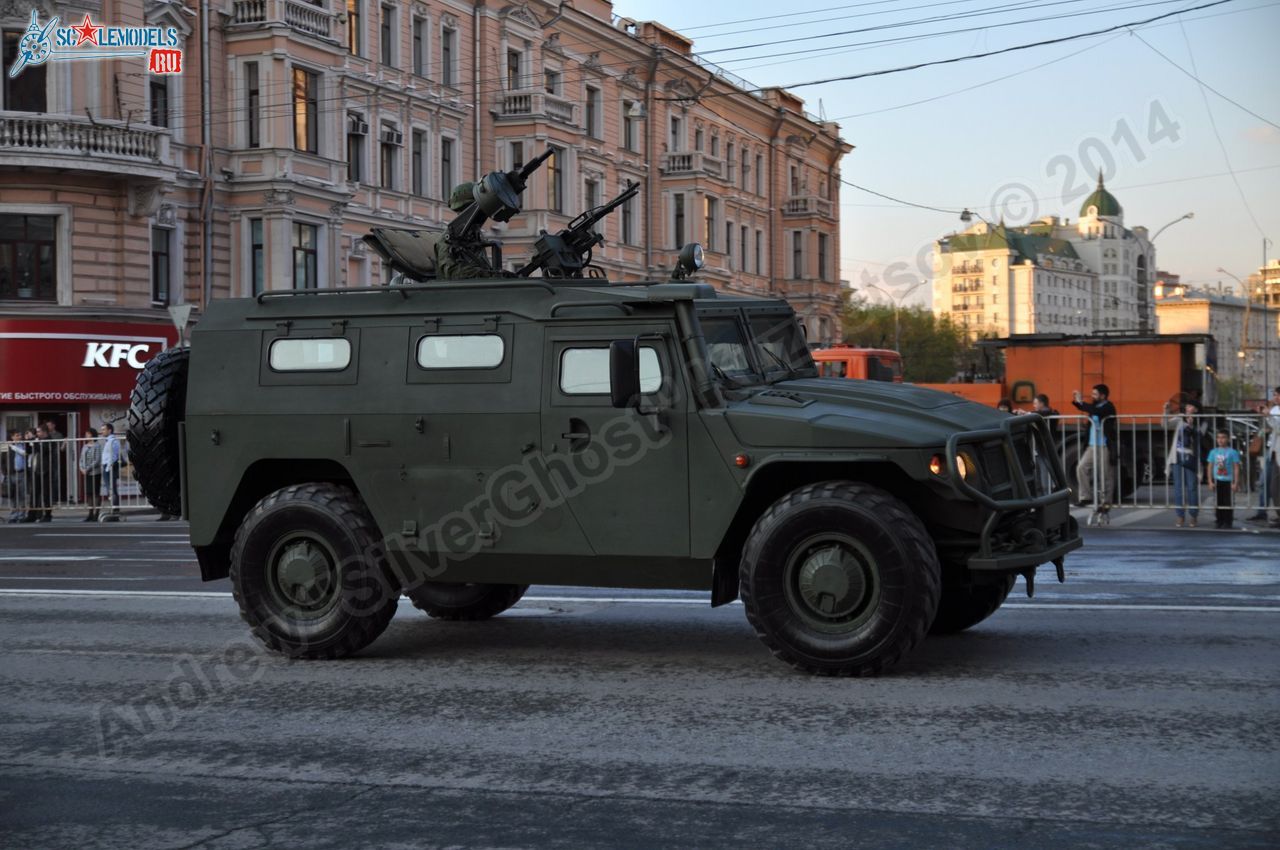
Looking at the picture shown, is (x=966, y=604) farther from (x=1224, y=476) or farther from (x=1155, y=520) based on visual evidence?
(x=1155, y=520)

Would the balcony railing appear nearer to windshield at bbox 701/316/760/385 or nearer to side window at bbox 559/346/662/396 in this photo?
side window at bbox 559/346/662/396

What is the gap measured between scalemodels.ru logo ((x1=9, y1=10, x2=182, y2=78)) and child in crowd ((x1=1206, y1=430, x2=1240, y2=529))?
2497 centimetres

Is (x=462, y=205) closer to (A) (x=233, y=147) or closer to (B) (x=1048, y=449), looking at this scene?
(B) (x=1048, y=449)

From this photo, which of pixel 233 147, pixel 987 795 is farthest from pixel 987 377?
pixel 987 795

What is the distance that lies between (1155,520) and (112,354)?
74.8ft

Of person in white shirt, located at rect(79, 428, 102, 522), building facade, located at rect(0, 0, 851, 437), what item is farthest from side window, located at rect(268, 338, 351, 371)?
person in white shirt, located at rect(79, 428, 102, 522)

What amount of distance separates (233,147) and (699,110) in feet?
98.8

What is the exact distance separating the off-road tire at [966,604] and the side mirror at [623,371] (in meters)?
2.34

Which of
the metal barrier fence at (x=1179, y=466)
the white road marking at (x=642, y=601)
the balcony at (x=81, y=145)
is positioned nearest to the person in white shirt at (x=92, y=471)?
the balcony at (x=81, y=145)

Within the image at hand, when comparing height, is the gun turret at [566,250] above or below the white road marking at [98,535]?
above

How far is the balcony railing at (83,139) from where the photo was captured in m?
31.4

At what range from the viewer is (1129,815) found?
5219mm

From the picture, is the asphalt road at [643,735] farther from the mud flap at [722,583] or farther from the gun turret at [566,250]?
the gun turret at [566,250]

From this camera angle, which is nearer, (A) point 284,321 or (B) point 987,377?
(A) point 284,321
